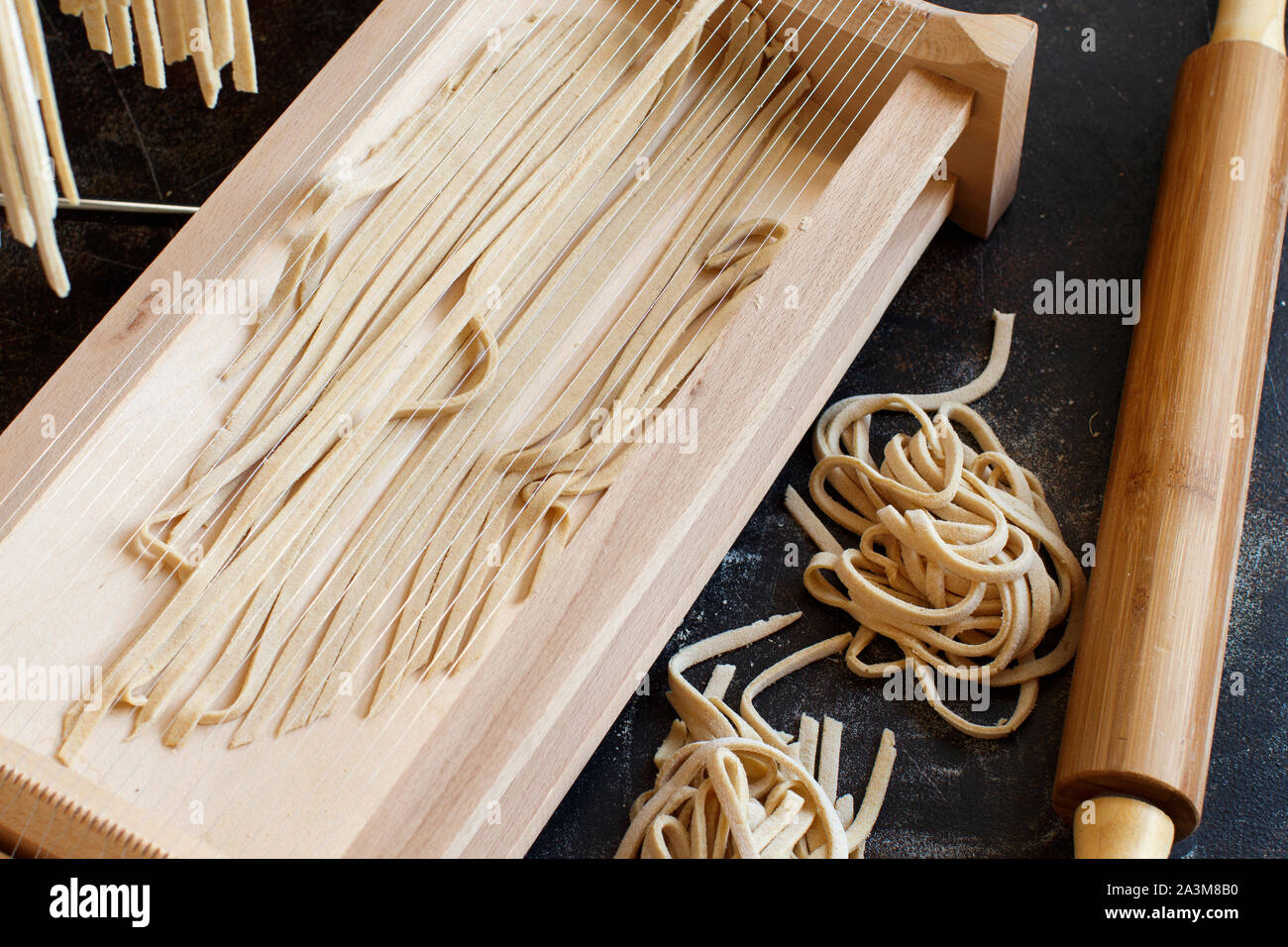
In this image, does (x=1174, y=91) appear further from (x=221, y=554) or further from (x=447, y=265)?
(x=221, y=554)

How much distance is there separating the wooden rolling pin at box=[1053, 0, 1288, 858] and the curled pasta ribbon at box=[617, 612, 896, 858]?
1.07ft

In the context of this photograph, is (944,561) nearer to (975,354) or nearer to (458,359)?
(975,354)

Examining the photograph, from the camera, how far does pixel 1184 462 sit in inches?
86.0

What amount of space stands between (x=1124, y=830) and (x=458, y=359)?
1.17 metres

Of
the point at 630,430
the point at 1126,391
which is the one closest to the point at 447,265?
the point at 630,430

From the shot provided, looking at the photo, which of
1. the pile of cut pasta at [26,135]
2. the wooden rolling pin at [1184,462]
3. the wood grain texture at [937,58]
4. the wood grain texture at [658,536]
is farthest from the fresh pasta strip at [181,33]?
the wooden rolling pin at [1184,462]

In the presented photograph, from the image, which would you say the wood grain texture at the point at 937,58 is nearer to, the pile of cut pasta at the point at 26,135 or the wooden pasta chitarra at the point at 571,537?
the wooden pasta chitarra at the point at 571,537

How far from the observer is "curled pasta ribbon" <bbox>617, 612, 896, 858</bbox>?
2.05 m

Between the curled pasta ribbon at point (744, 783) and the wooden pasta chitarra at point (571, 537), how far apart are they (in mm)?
154

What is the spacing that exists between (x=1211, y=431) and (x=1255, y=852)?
0.63 meters

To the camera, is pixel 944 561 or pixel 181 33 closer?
pixel 181 33

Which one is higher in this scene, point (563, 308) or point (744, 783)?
Result: point (563, 308)

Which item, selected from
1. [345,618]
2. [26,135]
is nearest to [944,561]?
[345,618]

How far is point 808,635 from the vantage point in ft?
7.58
